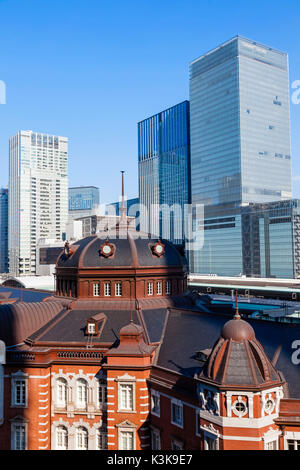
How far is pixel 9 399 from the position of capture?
3631cm

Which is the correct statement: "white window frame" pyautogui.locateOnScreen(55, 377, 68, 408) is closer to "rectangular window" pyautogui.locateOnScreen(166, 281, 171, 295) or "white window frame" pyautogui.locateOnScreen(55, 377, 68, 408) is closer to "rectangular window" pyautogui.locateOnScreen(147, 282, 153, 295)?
"rectangular window" pyautogui.locateOnScreen(147, 282, 153, 295)

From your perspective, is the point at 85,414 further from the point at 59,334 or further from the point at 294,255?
the point at 294,255

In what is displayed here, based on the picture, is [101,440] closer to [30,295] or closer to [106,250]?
[106,250]

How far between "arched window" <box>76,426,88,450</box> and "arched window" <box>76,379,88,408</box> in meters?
2.11

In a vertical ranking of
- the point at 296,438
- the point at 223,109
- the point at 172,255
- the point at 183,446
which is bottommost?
the point at 183,446

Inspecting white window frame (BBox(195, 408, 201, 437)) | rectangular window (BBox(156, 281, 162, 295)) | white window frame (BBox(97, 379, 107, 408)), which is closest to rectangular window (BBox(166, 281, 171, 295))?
rectangular window (BBox(156, 281, 162, 295))

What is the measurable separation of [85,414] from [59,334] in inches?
296

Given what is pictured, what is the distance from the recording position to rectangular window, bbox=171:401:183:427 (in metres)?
30.5

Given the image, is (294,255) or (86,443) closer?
(86,443)

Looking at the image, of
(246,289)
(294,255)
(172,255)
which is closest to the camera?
(172,255)

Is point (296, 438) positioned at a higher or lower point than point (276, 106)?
lower

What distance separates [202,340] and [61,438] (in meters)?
15.8

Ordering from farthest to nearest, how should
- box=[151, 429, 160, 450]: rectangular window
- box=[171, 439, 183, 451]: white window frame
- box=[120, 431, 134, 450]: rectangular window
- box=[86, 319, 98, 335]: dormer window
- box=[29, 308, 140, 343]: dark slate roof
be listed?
box=[29, 308, 140, 343]: dark slate roof → box=[86, 319, 98, 335]: dormer window → box=[120, 431, 134, 450]: rectangular window → box=[151, 429, 160, 450]: rectangular window → box=[171, 439, 183, 451]: white window frame

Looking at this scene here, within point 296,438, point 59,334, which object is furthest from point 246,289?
point 296,438
